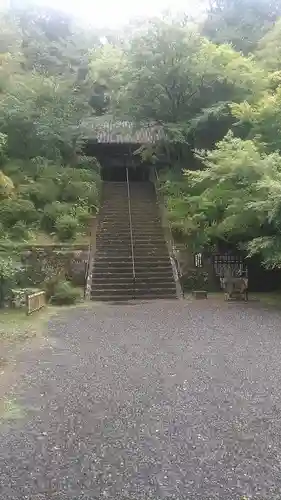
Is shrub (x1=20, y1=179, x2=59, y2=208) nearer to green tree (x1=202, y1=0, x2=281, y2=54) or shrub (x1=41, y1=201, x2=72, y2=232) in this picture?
shrub (x1=41, y1=201, x2=72, y2=232)

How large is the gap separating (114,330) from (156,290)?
469 centimetres

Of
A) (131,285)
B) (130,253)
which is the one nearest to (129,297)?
(131,285)

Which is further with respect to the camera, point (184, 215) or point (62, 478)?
point (184, 215)

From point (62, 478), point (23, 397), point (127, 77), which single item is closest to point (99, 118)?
point (127, 77)

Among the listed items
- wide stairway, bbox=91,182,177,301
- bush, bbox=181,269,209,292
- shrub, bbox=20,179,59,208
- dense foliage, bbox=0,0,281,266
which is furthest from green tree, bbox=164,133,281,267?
shrub, bbox=20,179,59,208

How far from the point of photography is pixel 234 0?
2972 cm

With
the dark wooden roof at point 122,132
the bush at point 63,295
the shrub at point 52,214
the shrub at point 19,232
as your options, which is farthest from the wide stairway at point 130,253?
the dark wooden roof at point 122,132

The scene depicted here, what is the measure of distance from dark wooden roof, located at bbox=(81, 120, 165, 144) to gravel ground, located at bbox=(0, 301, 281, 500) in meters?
12.9

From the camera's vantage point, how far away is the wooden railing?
11.2 meters

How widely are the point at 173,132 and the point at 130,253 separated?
530 centimetres

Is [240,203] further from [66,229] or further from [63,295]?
[66,229]

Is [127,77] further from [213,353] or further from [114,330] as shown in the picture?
[213,353]

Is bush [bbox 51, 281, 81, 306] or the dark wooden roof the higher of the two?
the dark wooden roof

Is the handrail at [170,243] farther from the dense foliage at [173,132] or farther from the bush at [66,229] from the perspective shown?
the bush at [66,229]
